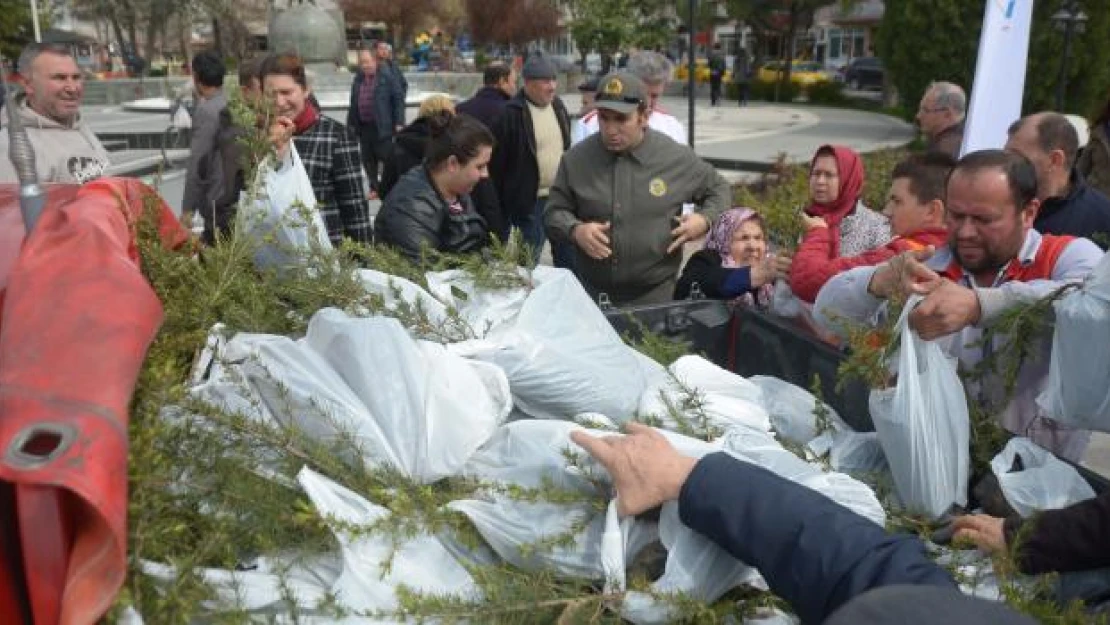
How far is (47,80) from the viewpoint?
13.1ft

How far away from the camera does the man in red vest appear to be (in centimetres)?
215

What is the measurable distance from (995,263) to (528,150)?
3946 millimetres

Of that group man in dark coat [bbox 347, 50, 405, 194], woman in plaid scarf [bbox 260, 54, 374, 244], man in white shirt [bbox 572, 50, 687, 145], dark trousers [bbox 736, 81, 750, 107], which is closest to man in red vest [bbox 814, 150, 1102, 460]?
woman in plaid scarf [bbox 260, 54, 374, 244]

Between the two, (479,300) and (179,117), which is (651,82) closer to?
(479,300)

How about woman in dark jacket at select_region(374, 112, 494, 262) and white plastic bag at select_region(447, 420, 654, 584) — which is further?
woman in dark jacket at select_region(374, 112, 494, 262)

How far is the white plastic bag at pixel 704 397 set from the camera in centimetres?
198

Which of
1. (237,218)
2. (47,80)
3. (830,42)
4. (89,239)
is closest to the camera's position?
(89,239)

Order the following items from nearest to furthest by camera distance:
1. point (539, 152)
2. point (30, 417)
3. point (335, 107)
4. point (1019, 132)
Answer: point (30, 417) → point (1019, 132) → point (539, 152) → point (335, 107)

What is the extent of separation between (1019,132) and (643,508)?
2877 millimetres

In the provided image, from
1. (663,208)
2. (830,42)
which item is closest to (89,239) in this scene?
(663,208)

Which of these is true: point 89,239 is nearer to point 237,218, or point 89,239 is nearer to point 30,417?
point 30,417

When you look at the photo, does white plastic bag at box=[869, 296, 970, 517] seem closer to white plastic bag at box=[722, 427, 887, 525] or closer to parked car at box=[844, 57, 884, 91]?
white plastic bag at box=[722, 427, 887, 525]

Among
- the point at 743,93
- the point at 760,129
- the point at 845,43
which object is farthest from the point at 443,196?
the point at 845,43

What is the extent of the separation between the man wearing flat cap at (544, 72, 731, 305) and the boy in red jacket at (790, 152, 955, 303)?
35.8 inches
